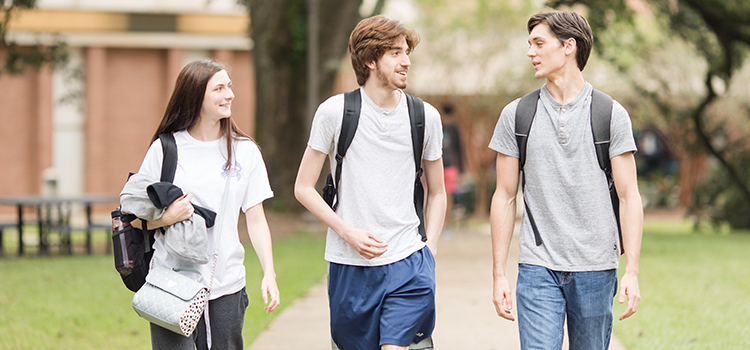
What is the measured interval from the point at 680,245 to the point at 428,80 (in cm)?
838

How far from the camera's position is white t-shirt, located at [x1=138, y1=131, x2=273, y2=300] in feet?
11.3

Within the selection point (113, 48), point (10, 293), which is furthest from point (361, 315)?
point (113, 48)

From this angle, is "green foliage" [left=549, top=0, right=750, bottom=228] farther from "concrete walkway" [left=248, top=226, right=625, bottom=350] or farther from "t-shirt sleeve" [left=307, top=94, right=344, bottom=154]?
"t-shirt sleeve" [left=307, top=94, right=344, bottom=154]

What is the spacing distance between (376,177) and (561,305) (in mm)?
976

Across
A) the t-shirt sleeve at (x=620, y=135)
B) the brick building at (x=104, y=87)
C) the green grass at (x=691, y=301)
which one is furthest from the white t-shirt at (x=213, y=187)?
the brick building at (x=104, y=87)

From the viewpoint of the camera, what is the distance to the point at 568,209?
3.49 m

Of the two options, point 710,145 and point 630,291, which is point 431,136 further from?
point 710,145

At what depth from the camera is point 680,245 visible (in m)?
13.8

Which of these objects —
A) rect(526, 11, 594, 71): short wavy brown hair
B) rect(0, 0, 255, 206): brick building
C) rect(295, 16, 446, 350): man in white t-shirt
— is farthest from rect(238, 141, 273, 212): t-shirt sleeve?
rect(0, 0, 255, 206): brick building

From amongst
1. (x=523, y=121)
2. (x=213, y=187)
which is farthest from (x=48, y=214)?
(x=523, y=121)

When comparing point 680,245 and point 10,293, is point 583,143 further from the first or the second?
point 680,245

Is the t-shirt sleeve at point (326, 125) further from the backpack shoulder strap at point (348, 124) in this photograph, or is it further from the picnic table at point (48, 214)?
the picnic table at point (48, 214)

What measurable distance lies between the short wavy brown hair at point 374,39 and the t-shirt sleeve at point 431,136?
310 millimetres

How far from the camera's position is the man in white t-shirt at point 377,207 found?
357 cm
